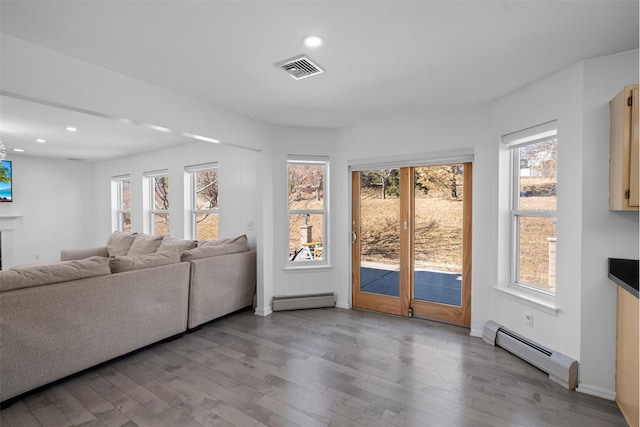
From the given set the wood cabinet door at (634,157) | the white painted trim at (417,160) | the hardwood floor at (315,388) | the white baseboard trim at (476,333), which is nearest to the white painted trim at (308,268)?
the hardwood floor at (315,388)

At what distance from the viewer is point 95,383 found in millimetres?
2410

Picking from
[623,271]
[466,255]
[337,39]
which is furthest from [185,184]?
[623,271]

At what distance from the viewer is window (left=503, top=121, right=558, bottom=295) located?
2723 mm

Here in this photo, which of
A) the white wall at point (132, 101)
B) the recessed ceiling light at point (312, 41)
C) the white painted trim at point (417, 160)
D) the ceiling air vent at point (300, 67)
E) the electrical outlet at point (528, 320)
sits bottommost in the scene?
the electrical outlet at point (528, 320)

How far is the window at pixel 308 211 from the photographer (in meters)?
4.33

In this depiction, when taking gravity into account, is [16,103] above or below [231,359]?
above

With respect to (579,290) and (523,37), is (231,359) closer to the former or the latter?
(579,290)

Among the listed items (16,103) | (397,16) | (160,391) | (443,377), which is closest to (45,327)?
(160,391)

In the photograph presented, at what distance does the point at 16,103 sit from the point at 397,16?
3.99 metres

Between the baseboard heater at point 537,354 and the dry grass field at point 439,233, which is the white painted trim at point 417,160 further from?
the baseboard heater at point 537,354

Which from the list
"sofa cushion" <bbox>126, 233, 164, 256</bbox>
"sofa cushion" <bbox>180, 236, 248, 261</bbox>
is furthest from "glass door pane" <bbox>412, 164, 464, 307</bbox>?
"sofa cushion" <bbox>126, 233, 164, 256</bbox>

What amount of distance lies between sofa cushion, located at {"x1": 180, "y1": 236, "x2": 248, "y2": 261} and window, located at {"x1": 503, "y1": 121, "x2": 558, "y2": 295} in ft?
10.7

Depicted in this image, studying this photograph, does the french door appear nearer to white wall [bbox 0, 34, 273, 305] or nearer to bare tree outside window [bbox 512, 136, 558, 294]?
bare tree outside window [bbox 512, 136, 558, 294]

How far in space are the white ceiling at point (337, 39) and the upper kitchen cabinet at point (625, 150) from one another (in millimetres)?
424
